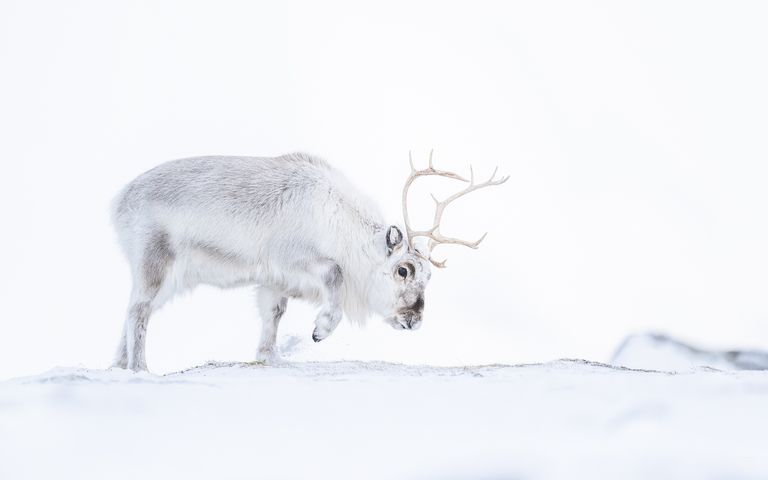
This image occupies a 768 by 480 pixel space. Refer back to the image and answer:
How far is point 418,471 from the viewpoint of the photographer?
5.27 metres

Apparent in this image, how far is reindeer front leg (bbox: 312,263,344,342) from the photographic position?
375 inches

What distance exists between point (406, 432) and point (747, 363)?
7.52 metres

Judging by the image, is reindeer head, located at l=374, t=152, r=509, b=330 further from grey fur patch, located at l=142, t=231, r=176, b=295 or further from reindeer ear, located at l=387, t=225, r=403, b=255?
grey fur patch, located at l=142, t=231, r=176, b=295

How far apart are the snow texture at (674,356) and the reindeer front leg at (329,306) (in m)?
3.80

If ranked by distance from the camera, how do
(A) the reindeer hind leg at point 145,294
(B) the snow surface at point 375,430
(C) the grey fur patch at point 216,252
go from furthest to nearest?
(C) the grey fur patch at point 216,252, (A) the reindeer hind leg at point 145,294, (B) the snow surface at point 375,430

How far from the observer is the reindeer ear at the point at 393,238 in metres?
9.81

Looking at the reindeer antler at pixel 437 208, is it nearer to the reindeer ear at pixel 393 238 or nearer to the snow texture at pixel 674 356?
the reindeer ear at pixel 393 238

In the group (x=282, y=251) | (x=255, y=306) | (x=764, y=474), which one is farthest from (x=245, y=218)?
(x=764, y=474)

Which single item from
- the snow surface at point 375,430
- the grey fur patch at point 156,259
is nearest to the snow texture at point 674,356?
the grey fur patch at point 156,259

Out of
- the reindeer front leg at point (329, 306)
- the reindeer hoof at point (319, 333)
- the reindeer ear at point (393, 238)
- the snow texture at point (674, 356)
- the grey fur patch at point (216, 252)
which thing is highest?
the reindeer ear at point (393, 238)

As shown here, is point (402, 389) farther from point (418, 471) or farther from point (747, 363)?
point (747, 363)

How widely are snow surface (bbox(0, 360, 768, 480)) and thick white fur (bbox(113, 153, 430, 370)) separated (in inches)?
124

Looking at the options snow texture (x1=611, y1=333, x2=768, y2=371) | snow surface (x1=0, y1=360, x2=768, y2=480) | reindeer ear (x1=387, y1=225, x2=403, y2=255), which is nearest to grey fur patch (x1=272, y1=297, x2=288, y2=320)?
reindeer ear (x1=387, y1=225, x2=403, y2=255)

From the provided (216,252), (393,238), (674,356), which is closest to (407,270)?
(393,238)
